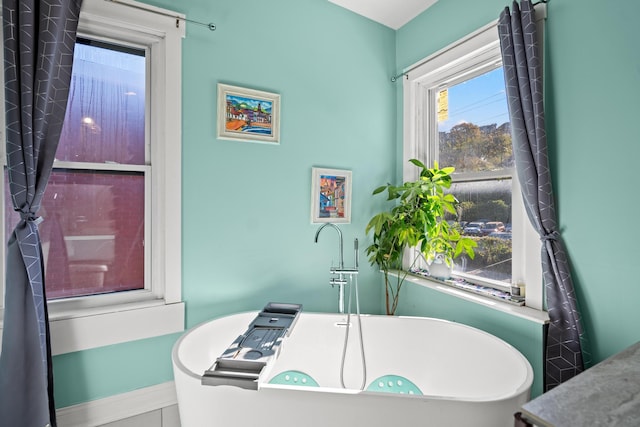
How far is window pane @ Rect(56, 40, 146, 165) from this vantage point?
1.50 m

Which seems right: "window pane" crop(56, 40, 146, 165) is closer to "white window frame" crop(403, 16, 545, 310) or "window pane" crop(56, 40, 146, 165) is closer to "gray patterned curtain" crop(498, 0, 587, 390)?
"white window frame" crop(403, 16, 545, 310)

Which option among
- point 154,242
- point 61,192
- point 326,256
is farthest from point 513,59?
point 61,192

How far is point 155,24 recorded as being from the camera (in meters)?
1.54

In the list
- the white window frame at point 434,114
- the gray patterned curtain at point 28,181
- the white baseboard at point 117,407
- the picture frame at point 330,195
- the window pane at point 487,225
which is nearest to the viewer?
the gray patterned curtain at point 28,181

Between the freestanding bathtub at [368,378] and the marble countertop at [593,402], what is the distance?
1.04 feet

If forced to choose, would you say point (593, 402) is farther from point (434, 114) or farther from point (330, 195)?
point (434, 114)

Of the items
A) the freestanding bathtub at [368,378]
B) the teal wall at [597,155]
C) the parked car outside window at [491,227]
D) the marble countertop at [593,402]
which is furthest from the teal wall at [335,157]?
the marble countertop at [593,402]

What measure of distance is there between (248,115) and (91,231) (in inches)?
39.7

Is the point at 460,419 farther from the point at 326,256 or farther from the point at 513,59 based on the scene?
the point at 513,59

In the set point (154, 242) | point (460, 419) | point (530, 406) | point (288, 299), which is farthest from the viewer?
point (288, 299)

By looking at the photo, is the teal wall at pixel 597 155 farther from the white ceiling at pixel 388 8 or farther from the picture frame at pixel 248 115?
the picture frame at pixel 248 115

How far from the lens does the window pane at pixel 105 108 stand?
1.50 m

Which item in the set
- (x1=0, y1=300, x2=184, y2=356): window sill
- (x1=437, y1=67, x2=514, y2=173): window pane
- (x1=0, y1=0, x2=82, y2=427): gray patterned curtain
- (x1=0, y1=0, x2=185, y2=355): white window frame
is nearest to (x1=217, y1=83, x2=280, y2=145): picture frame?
(x1=0, y1=0, x2=185, y2=355): white window frame

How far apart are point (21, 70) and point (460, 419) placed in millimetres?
2050
